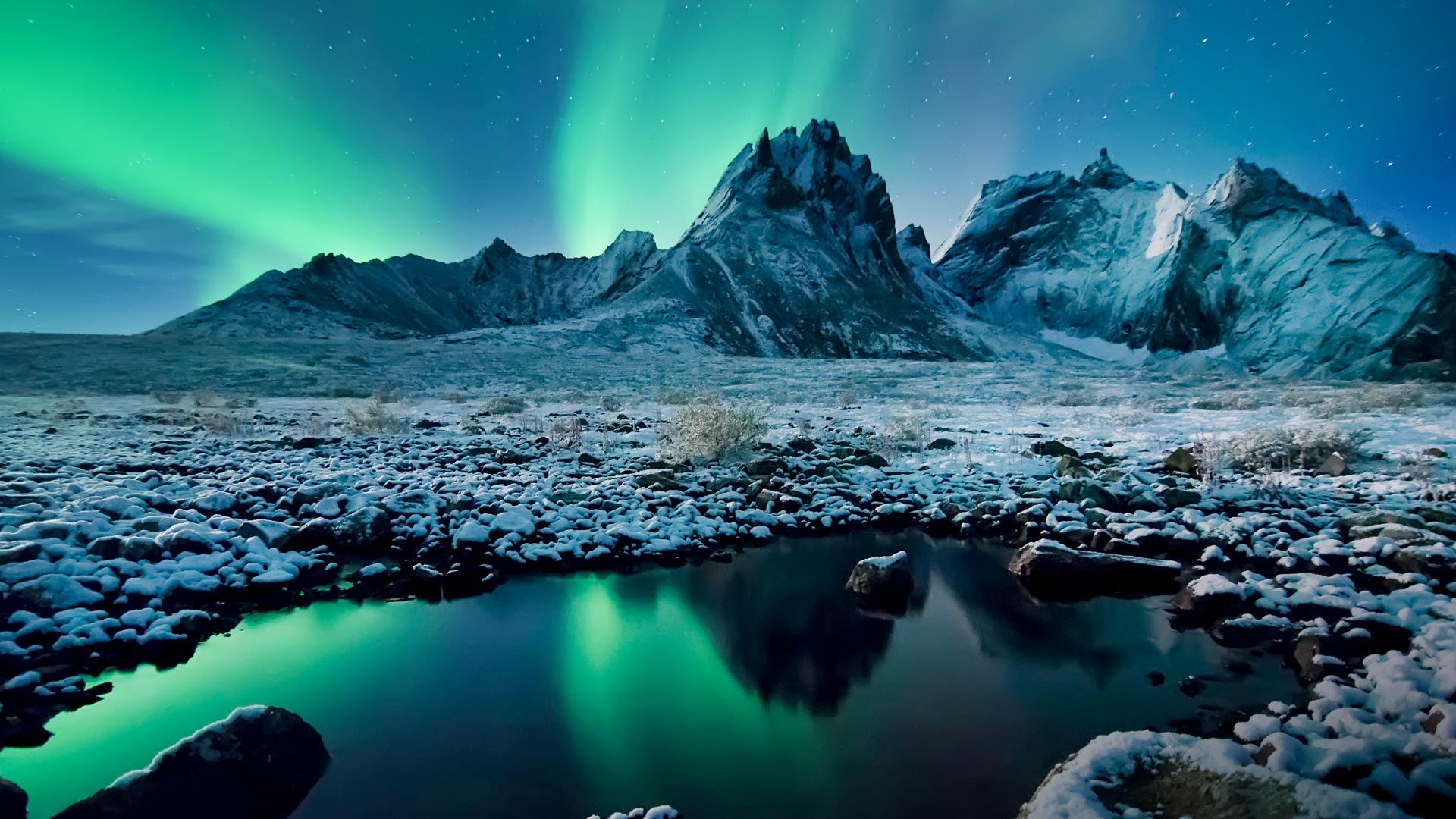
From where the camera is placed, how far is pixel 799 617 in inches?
270

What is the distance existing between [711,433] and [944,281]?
138 meters

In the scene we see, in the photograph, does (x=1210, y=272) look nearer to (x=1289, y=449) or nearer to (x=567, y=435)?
(x=1289, y=449)

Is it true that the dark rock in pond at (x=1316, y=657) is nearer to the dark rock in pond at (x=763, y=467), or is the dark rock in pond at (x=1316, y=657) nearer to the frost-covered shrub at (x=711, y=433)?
the dark rock in pond at (x=763, y=467)

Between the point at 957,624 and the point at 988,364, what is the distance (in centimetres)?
4294

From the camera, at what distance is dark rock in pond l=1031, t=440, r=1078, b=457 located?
523 inches

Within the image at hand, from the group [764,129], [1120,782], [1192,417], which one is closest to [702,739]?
[1120,782]

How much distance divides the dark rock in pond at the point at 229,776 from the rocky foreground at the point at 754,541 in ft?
5.89

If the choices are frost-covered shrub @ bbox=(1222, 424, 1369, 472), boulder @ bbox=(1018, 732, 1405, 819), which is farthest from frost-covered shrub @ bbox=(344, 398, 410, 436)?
frost-covered shrub @ bbox=(1222, 424, 1369, 472)

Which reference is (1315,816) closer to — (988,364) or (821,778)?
(821,778)

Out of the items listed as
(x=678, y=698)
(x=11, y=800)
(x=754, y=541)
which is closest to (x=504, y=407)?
(x=754, y=541)

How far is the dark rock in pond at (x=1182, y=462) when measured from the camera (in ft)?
38.6

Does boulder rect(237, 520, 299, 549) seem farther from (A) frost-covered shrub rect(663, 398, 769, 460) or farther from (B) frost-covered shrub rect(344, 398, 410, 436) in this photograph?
(B) frost-covered shrub rect(344, 398, 410, 436)

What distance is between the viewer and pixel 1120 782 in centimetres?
338

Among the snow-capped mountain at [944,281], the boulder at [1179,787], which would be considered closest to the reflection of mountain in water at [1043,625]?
the boulder at [1179,787]
